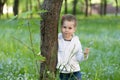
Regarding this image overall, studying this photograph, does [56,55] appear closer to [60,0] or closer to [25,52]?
[60,0]

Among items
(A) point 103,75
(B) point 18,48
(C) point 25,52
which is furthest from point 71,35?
(B) point 18,48

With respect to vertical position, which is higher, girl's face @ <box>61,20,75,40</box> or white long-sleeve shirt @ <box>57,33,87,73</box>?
girl's face @ <box>61,20,75,40</box>

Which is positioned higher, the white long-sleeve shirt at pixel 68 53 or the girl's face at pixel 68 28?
the girl's face at pixel 68 28

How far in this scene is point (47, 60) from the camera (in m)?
5.58

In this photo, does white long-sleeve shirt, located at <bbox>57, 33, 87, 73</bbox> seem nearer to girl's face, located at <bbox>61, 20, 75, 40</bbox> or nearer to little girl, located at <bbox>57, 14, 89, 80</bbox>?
little girl, located at <bbox>57, 14, 89, 80</bbox>

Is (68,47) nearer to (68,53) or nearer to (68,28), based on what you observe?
(68,53)

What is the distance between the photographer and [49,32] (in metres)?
5.46

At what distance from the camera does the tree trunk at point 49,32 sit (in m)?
5.45

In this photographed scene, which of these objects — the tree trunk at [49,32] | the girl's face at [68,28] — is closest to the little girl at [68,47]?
the girl's face at [68,28]

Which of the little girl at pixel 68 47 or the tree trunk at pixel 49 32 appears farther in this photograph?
the little girl at pixel 68 47

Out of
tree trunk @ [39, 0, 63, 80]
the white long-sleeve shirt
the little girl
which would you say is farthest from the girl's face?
tree trunk @ [39, 0, 63, 80]

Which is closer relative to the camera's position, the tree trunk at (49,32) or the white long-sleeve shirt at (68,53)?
the tree trunk at (49,32)

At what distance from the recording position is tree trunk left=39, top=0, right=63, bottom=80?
17.9 feet

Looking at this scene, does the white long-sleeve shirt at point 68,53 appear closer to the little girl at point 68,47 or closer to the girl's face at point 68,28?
the little girl at point 68,47
